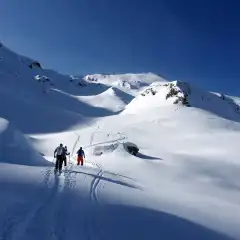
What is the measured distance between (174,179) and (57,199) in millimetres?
23534

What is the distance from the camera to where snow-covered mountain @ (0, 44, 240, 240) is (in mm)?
13453

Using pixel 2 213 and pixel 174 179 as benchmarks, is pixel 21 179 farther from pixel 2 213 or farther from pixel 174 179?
pixel 174 179

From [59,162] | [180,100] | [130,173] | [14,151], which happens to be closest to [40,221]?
[59,162]

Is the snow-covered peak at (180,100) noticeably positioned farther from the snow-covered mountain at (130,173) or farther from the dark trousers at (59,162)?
Answer: the dark trousers at (59,162)

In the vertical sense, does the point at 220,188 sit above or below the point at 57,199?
above

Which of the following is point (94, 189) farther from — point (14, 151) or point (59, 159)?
point (14, 151)

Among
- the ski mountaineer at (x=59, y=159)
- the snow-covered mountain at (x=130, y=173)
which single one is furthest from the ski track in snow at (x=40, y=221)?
the ski mountaineer at (x=59, y=159)

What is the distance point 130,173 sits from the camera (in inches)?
1480

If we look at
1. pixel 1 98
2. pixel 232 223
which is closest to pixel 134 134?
pixel 1 98

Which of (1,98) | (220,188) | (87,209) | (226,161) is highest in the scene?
(1,98)

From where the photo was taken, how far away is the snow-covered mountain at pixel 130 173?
13.5 metres

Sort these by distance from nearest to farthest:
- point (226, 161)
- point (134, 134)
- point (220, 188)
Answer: point (220, 188)
point (226, 161)
point (134, 134)

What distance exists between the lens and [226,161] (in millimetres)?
48188

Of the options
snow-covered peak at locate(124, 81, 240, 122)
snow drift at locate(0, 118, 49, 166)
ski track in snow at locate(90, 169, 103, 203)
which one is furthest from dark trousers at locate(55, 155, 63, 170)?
snow-covered peak at locate(124, 81, 240, 122)
